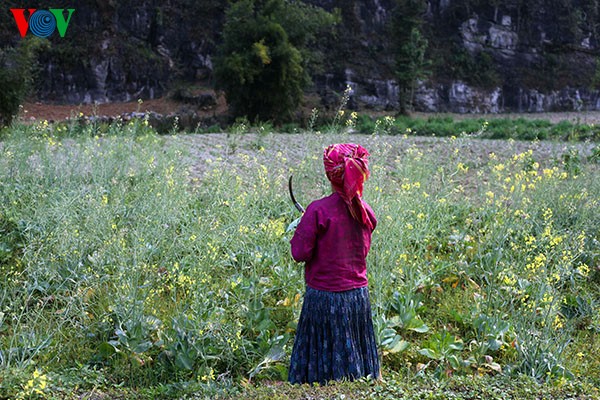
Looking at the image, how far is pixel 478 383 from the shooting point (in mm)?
2879

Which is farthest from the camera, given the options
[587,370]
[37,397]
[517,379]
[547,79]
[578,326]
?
[547,79]

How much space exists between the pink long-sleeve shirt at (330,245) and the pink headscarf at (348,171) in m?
0.06

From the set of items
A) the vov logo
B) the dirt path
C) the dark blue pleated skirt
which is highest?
the vov logo

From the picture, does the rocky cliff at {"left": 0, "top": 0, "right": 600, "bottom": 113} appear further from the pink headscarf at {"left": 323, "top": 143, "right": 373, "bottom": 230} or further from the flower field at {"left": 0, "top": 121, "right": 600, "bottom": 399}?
the pink headscarf at {"left": 323, "top": 143, "right": 373, "bottom": 230}

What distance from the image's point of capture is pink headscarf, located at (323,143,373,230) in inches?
120

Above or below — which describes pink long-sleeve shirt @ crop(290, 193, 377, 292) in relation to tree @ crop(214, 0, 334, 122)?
below

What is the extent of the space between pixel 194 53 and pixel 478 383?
2336 cm

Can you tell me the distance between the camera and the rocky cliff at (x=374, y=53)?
2294cm

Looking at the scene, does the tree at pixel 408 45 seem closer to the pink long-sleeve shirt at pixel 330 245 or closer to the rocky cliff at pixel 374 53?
the rocky cliff at pixel 374 53

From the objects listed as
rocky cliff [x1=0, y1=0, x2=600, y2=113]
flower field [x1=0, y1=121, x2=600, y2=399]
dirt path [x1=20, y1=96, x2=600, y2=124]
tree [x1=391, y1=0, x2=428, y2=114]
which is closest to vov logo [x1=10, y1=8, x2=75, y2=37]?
rocky cliff [x1=0, y1=0, x2=600, y2=113]

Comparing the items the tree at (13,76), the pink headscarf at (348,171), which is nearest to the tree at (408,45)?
the tree at (13,76)

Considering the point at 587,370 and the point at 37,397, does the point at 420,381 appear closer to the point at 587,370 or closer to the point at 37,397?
the point at 587,370

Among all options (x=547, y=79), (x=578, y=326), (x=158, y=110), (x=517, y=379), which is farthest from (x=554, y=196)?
(x=547, y=79)

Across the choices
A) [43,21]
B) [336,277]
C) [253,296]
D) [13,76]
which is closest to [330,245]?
[336,277]
